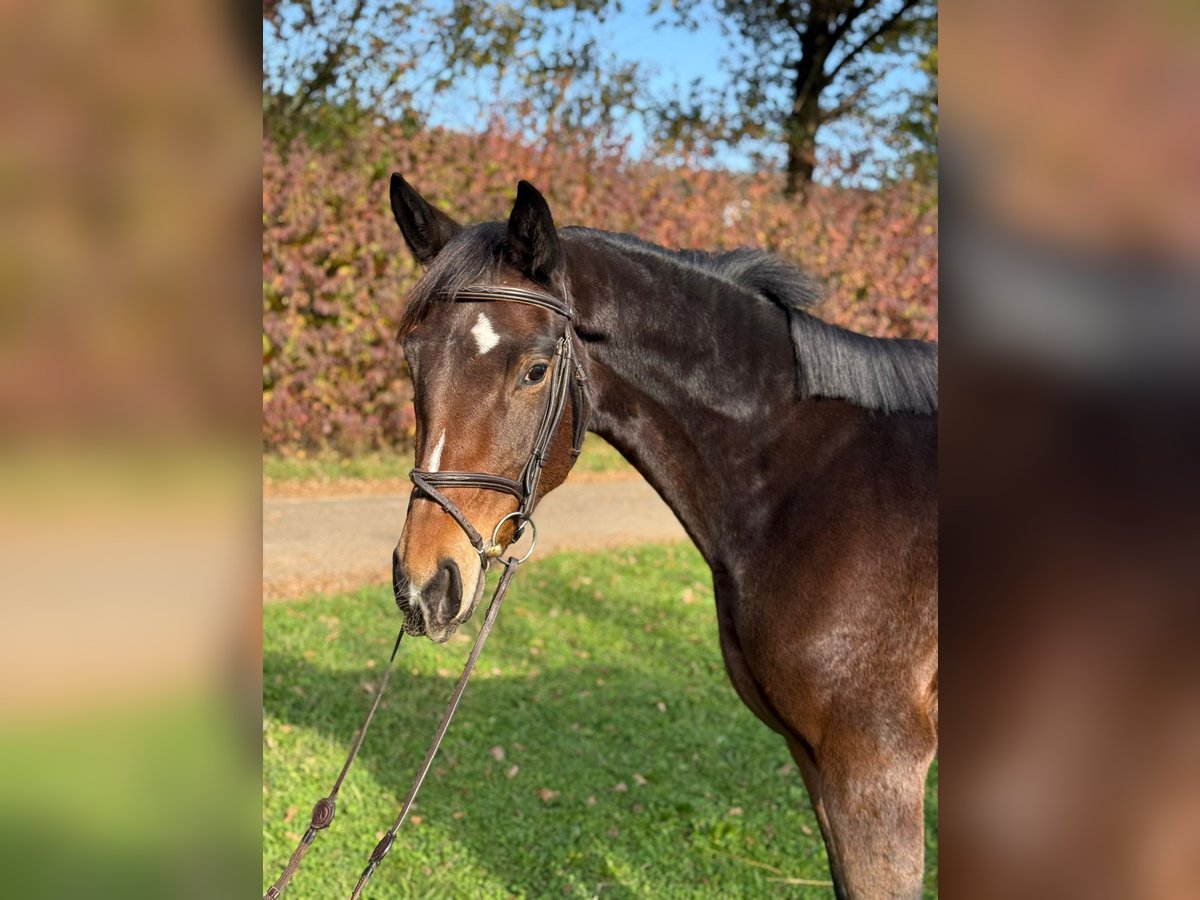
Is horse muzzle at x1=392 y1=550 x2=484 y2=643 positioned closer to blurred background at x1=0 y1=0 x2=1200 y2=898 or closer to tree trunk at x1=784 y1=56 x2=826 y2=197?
blurred background at x1=0 y1=0 x2=1200 y2=898

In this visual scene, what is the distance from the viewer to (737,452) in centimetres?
243

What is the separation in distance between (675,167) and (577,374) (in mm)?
10243

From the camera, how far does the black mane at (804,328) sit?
7.59 feet

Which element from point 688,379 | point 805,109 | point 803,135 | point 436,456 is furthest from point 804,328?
point 805,109

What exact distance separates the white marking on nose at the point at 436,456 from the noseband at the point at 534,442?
0.02 meters

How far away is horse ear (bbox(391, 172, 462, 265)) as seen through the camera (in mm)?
2475

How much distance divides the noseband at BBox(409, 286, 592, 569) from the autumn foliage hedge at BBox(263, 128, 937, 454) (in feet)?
24.6

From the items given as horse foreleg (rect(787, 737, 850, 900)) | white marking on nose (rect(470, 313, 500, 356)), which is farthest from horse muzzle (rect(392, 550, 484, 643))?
horse foreleg (rect(787, 737, 850, 900))
